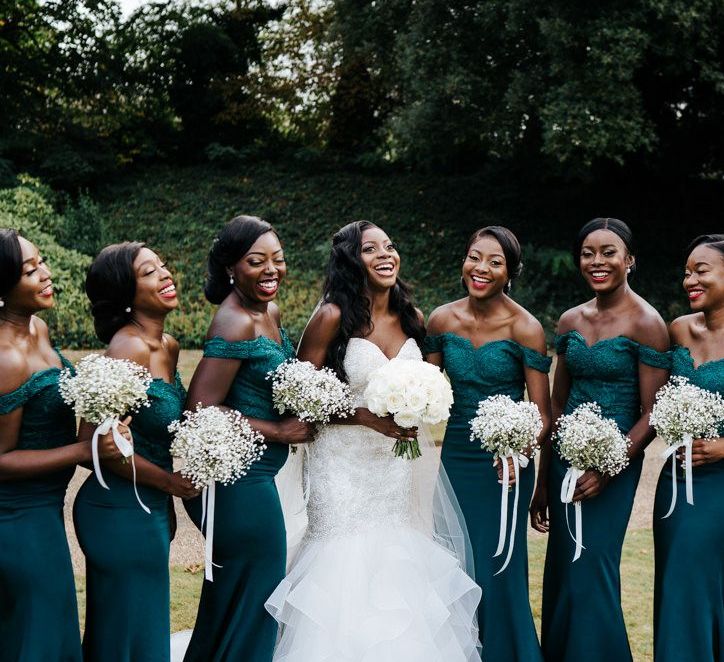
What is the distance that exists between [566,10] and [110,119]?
1519cm

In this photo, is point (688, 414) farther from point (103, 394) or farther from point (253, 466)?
point (103, 394)

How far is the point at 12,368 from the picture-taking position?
3775mm

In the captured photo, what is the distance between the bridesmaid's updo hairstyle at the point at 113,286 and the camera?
416 centimetres

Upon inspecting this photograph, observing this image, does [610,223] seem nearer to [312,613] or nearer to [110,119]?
[312,613]

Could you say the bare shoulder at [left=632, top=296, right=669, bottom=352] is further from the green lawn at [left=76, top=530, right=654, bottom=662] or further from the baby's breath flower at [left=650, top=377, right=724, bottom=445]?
the green lawn at [left=76, top=530, right=654, bottom=662]

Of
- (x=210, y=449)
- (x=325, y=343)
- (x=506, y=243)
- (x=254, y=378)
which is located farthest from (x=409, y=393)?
(x=506, y=243)

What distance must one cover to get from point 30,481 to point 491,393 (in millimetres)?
2577

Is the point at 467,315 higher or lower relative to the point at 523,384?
higher

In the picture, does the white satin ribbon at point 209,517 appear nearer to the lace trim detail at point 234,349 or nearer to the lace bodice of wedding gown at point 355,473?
the lace trim detail at point 234,349

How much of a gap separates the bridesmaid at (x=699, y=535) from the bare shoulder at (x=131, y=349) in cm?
290

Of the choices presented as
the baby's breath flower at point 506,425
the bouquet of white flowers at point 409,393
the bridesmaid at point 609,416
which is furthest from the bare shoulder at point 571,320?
the bouquet of white flowers at point 409,393

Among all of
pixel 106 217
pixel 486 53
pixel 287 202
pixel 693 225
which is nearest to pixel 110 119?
pixel 106 217

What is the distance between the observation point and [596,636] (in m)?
4.78

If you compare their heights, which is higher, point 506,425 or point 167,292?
point 167,292
